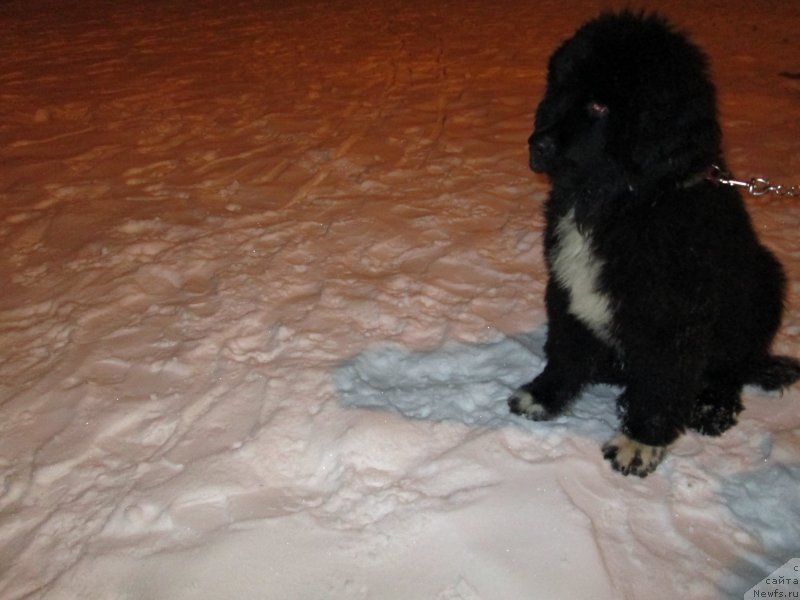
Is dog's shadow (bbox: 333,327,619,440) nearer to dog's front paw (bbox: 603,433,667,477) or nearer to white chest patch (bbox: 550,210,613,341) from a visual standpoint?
dog's front paw (bbox: 603,433,667,477)

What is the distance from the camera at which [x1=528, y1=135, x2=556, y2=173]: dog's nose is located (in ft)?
5.99

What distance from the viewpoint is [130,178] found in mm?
4371

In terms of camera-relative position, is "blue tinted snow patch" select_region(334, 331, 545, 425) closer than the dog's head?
No

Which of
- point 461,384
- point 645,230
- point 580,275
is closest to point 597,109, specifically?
point 645,230

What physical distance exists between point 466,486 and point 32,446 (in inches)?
69.4

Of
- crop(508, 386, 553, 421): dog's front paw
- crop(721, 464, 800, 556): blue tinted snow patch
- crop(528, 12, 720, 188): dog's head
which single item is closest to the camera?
crop(528, 12, 720, 188): dog's head

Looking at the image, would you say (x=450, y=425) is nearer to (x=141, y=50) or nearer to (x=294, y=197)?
(x=294, y=197)

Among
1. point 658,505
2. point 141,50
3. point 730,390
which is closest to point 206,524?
point 658,505

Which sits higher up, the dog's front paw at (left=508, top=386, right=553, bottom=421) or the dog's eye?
the dog's eye

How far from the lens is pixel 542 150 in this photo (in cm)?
184

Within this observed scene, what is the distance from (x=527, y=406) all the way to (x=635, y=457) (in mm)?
437

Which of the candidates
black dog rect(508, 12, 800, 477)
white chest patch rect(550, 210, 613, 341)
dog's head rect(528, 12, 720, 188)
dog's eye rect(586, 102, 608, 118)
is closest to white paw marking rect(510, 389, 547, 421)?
black dog rect(508, 12, 800, 477)

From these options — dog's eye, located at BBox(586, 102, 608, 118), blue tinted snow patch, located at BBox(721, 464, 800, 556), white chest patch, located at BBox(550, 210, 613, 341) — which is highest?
dog's eye, located at BBox(586, 102, 608, 118)

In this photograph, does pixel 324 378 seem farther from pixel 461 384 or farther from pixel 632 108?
pixel 632 108
